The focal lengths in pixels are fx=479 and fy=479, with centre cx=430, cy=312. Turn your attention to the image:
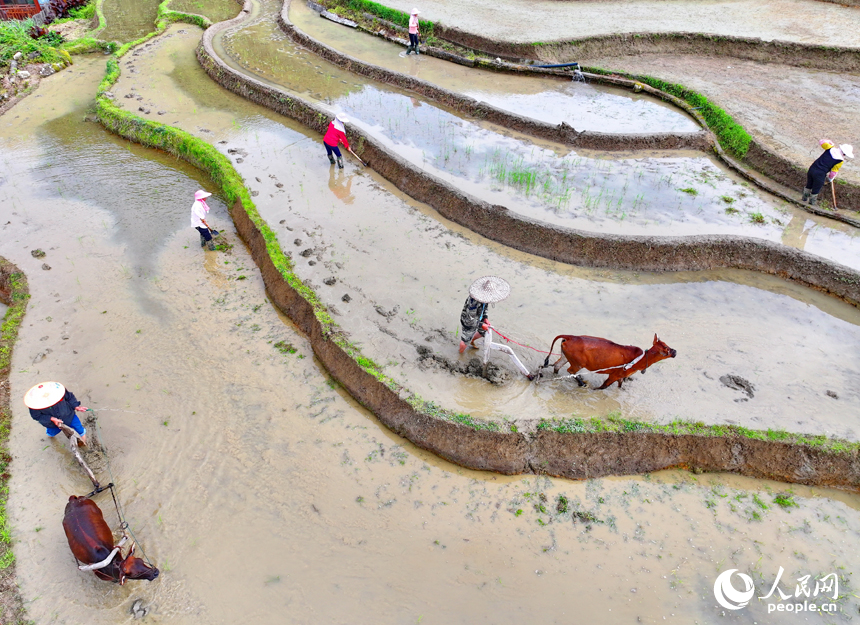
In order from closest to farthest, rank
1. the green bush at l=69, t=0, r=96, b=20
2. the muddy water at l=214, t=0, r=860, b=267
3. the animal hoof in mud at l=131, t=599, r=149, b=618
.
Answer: the animal hoof in mud at l=131, t=599, r=149, b=618 < the muddy water at l=214, t=0, r=860, b=267 < the green bush at l=69, t=0, r=96, b=20

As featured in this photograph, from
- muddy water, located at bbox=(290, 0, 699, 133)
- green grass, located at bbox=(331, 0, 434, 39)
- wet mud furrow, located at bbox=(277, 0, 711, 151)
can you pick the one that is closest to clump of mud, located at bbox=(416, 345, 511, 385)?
wet mud furrow, located at bbox=(277, 0, 711, 151)

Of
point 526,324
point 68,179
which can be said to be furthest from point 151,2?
point 526,324

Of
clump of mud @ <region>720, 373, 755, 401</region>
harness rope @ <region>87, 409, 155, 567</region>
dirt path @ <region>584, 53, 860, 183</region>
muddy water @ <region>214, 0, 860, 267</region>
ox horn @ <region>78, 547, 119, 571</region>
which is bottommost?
harness rope @ <region>87, 409, 155, 567</region>

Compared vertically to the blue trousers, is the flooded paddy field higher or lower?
higher

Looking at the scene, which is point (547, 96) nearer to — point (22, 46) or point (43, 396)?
point (43, 396)

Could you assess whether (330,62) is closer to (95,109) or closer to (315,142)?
(315,142)

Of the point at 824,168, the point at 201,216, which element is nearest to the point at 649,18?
the point at 824,168

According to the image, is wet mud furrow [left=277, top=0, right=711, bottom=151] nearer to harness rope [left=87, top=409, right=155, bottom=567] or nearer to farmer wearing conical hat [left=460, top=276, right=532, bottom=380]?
farmer wearing conical hat [left=460, top=276, right=532, bottom=380]

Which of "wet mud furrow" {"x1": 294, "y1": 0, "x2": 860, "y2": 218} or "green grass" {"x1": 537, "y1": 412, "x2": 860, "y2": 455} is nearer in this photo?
"green grass" {"x1": 537, "y1": 412, "x2": 860, "y2": 455}

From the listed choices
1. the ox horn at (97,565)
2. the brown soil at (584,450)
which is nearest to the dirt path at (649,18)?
the brown soil at (584,450)
